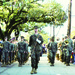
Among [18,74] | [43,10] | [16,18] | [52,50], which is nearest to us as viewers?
[18,74]

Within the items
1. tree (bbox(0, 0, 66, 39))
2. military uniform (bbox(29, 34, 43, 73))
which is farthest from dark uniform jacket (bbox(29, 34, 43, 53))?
tree (bbox(0, 0, 66, 39))

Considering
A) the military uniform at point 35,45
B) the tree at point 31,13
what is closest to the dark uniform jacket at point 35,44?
the military uniform at point 35,45

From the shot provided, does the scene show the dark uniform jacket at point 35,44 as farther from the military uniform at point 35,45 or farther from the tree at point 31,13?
the tree at point 31,13

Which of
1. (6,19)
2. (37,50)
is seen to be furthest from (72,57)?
(6,19)

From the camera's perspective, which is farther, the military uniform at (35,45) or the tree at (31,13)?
the tree at (31,13)

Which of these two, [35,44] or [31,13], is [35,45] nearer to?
[35,44]

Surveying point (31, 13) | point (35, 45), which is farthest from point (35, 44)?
point (31, 13)

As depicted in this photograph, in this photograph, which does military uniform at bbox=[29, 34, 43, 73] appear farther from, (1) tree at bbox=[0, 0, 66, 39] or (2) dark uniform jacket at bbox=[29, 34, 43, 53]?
(1) tree at bbox=[0, 0, 66, 39]

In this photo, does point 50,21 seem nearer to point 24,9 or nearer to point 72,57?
point 24,9

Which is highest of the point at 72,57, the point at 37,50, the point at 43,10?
the point at 43,10

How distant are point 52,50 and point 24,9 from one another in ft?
46.1

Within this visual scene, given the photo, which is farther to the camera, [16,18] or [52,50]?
[16,18]

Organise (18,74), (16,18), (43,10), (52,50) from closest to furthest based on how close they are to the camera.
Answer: (18,74) → (52,50) → (43,10) → (16,18)

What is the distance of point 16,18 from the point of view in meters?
31.0
